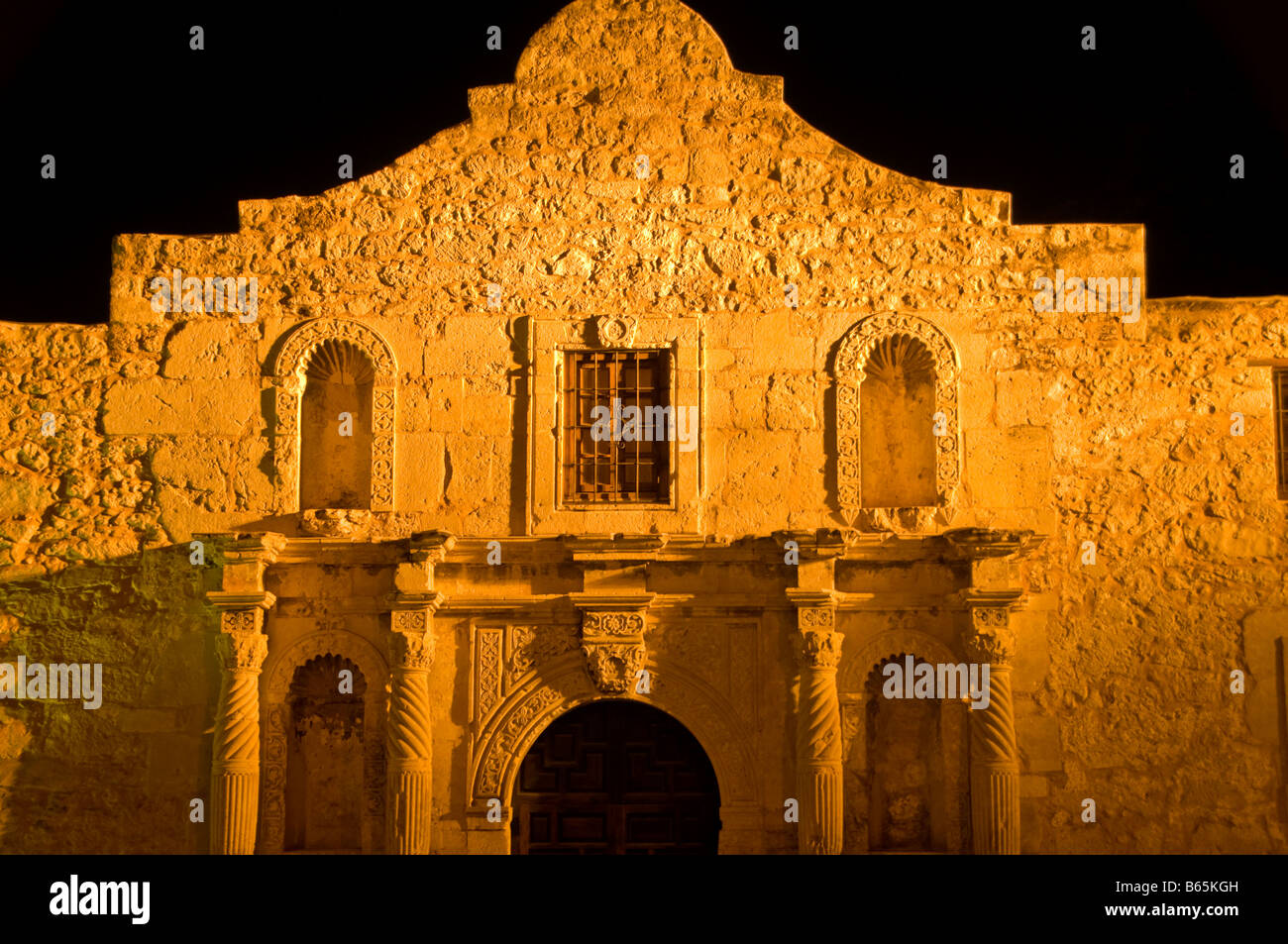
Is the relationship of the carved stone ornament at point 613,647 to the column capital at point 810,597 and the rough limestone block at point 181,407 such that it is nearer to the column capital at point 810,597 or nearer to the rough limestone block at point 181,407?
the column capital at point 810,597

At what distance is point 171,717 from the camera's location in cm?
1341

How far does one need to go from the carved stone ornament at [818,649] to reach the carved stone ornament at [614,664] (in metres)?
1.25

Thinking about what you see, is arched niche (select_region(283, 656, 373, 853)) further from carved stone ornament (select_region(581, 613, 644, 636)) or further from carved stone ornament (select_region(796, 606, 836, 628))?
carved stone ornament (select_region(796, 606, 836, 628))

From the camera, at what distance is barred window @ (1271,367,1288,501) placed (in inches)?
545

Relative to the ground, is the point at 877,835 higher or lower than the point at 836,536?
lower

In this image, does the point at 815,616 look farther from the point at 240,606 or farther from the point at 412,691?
the point at 240,606

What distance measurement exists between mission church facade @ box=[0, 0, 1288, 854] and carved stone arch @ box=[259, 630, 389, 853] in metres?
0.03

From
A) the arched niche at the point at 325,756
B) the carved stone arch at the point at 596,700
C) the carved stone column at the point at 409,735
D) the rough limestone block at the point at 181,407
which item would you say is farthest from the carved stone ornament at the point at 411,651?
the rough limestone block at the point at 181,407

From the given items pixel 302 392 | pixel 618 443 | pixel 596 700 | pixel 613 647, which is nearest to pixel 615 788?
pixel 596 700

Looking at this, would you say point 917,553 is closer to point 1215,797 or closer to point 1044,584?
point 1044,584

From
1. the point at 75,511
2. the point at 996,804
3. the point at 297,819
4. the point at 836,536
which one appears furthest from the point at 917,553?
the point at 75,511

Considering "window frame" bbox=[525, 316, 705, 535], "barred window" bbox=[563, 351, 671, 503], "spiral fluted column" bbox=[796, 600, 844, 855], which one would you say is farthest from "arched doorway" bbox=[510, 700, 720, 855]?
"barred window" bbox=[563, 351, 671, 503]

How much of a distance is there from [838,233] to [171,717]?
21.4ft

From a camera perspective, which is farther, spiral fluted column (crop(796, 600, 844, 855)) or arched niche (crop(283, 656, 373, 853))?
arched niche (crop(283, 656, 373, 853))
